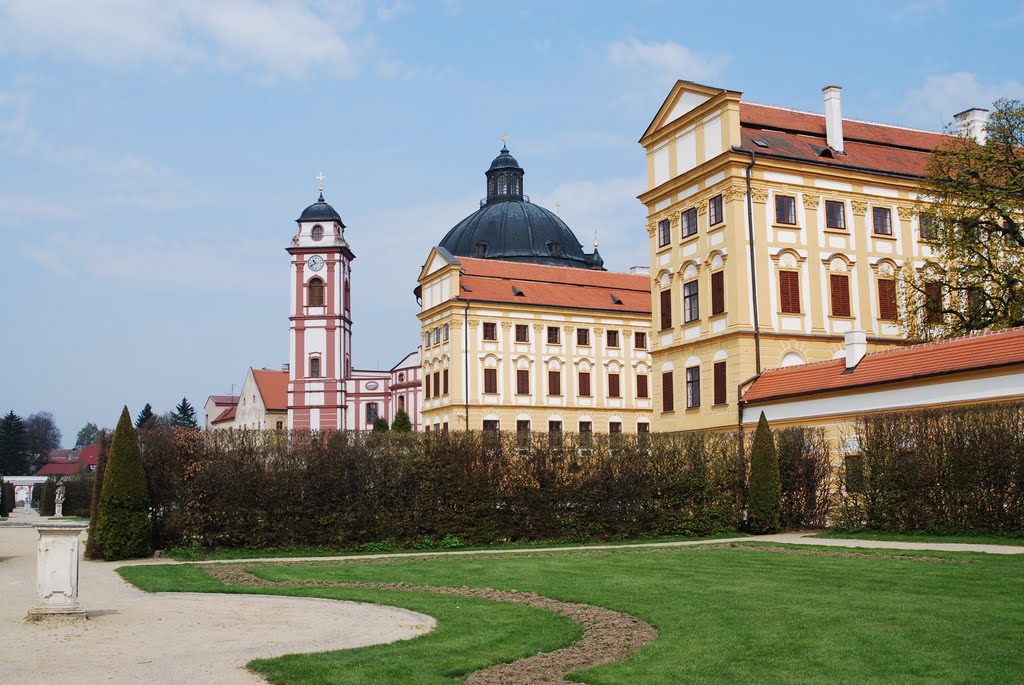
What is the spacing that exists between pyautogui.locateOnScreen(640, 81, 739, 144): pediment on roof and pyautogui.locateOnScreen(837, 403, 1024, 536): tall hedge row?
15.9 meters

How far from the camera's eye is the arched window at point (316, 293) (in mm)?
82062

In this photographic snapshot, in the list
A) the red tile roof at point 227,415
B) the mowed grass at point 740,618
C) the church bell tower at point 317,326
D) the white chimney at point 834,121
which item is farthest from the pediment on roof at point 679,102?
the red tile roof at point 227,415

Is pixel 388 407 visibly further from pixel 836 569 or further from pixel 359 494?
pixel 836 569

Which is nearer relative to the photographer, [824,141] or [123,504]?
[123,504]

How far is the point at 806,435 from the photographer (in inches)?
1102

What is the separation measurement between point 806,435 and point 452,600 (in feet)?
55.9

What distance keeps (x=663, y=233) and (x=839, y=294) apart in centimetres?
718

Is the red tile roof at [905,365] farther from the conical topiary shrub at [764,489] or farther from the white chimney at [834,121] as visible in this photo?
the white chimney at [834,121]

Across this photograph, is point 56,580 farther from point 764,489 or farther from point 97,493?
point 764,489

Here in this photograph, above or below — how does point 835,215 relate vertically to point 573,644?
above

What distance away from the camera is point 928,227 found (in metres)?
36.0

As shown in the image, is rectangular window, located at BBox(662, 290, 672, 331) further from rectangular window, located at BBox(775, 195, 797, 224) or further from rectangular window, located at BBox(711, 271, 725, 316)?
rectangular window, located at BBox(775, 195, 797, 224)

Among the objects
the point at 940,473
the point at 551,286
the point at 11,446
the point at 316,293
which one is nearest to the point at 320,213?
the point at 316,293

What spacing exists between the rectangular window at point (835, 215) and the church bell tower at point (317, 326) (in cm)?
5123
